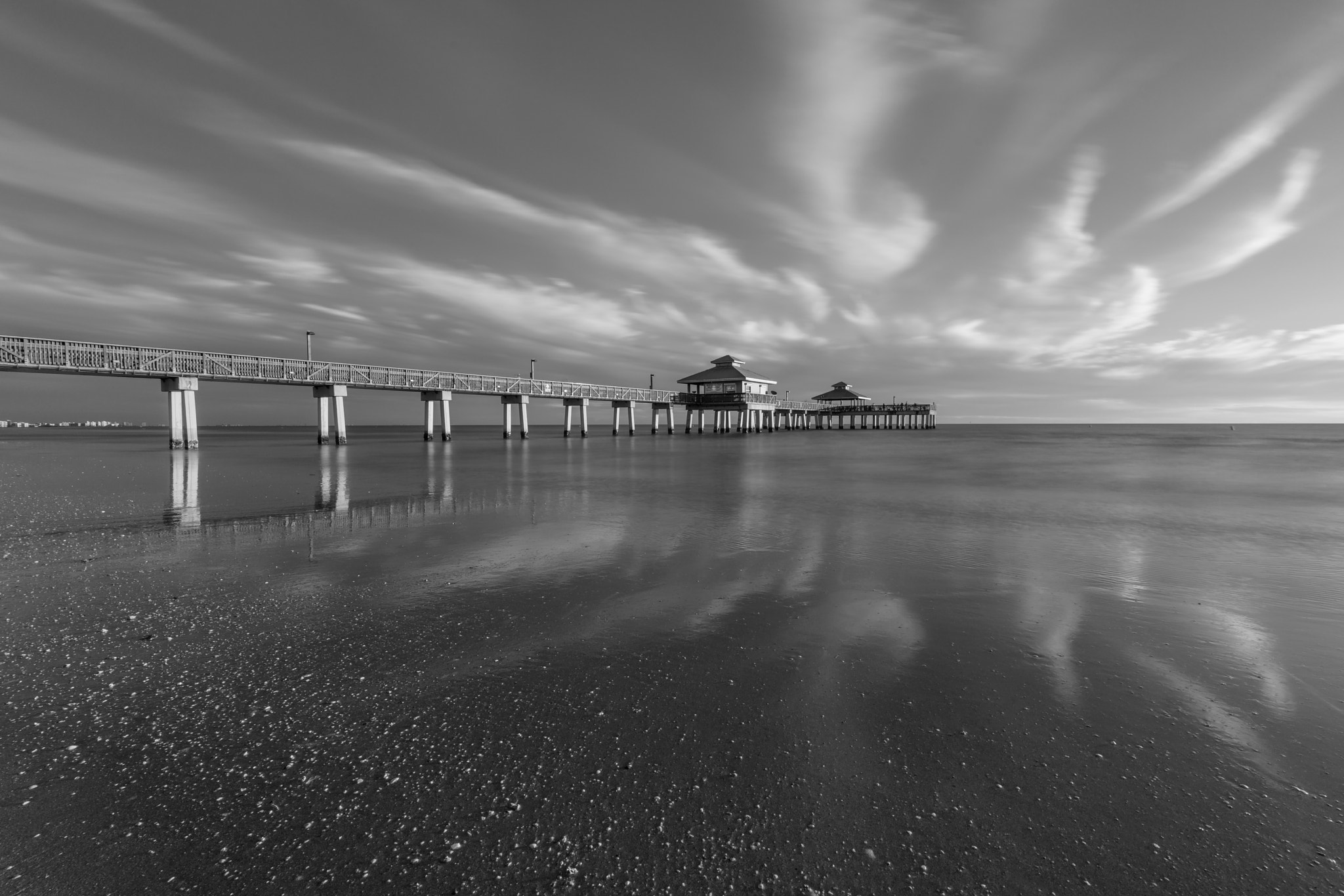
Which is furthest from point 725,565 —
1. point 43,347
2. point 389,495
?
point 43,347

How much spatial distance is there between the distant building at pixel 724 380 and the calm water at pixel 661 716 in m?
68.2

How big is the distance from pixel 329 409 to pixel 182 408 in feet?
29.7

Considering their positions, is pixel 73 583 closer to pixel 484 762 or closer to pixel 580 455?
pixel 484 762

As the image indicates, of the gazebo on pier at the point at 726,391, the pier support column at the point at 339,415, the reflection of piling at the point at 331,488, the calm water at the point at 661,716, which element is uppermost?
the gazebo on pier at the point at 726,391

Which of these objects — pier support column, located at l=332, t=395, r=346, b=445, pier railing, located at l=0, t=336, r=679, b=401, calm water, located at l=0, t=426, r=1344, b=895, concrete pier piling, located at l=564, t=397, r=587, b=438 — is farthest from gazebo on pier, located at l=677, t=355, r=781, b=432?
calm water, located at l=0, t=426, r=1344, b=895

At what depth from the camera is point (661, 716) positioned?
12.8 feet

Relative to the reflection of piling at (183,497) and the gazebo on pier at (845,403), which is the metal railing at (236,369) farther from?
the gazebo on pier at (845,403)

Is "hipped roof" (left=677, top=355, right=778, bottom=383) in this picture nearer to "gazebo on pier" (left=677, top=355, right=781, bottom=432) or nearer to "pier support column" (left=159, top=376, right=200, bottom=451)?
"gazebo on pier" (left=677, top=355, right=781, bottom=432)

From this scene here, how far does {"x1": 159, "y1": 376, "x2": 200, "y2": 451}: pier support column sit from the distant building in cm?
5592

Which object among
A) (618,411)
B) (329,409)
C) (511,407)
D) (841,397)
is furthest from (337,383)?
(841,397)

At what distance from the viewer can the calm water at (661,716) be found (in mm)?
2578

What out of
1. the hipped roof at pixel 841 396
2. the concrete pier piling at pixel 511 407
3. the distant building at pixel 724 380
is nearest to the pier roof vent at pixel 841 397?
the hipped roof at pixel 841 396

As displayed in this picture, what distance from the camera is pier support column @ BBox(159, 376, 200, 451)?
109 ft

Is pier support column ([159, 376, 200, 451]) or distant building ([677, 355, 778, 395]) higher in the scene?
distant building ([677, 355, 778, 395])
